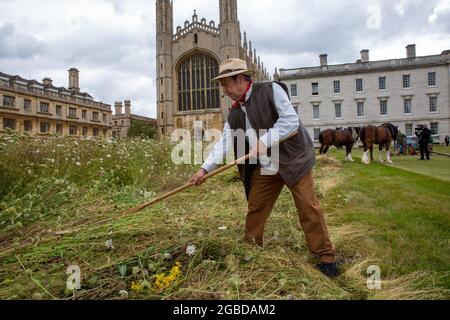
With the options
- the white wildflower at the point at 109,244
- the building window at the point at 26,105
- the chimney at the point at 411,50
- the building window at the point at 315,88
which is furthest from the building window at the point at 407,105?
the building window at the point at 26,105

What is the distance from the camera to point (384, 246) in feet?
10.6

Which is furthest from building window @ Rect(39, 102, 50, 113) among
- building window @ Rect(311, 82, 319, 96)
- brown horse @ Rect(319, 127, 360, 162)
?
brown horse @ Rect(319, 127, 360, 162)

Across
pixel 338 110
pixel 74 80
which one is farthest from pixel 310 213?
pixel 74 80

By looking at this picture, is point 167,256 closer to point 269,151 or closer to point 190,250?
point 190,250

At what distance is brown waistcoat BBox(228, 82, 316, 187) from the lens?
270 centimetres

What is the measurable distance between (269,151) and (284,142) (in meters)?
0.17

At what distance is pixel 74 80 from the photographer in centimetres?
5209

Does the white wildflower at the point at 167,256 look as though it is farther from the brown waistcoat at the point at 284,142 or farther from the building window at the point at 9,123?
the building window at the point at 9,123

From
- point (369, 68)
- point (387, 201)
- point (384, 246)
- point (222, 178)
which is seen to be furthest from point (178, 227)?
point (369, 68)

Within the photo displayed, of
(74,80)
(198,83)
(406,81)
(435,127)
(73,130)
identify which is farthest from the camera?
(74,80)

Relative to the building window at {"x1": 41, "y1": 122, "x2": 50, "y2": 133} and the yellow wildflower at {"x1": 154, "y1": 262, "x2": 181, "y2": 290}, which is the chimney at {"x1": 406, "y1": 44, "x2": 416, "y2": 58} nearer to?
the building window at {"x1": 41, "y1": 122, "x2": 50, "y2": 133}

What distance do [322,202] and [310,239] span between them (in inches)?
110

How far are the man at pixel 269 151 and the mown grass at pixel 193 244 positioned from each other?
252mm

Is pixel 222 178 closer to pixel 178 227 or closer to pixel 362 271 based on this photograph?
pixel 178 227
